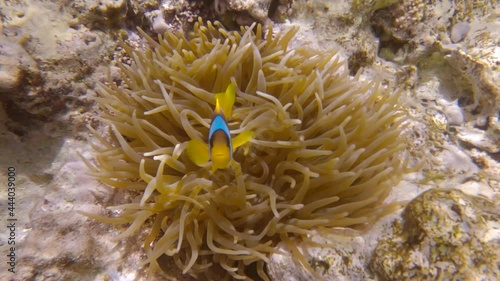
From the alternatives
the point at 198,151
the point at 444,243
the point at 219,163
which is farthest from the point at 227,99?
the point at 444,243

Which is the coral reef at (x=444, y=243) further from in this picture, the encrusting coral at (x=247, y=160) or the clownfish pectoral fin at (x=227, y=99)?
the clownfish pectoral fin at (x=227, y=99)

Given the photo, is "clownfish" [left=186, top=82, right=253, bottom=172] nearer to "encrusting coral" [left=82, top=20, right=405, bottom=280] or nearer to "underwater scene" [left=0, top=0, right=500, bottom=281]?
"underwater scene" [left=0, top=0, right=500, bottom=281]

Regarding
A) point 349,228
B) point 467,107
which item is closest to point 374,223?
point 349,228

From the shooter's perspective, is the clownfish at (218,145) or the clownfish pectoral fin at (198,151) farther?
the clownfish pectoral fin at (198,151)

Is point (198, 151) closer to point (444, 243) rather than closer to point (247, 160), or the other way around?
point (247, 160)

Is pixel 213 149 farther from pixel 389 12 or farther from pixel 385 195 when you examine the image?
pixel 389 12

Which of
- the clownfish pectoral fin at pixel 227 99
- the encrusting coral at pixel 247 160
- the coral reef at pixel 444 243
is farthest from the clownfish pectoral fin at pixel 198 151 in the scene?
the coral reef at pixel 444 243
